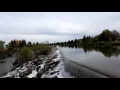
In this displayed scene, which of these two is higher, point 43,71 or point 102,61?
point 102,61

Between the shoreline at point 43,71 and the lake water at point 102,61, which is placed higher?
the lake water at point 102,61

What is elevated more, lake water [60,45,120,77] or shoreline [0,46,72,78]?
lake water [60,45,120,77]

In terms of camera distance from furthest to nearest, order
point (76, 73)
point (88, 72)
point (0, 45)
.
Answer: point (0, 45), point (76, 73), point (88, 72)

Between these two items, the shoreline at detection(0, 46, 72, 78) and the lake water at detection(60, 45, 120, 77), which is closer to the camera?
the lake water at detection(60, 45, 120, 77)

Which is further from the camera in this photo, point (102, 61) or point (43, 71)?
point (102, 61)

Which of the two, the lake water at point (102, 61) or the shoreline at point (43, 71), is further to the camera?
the shoreline at point (43, 71)
